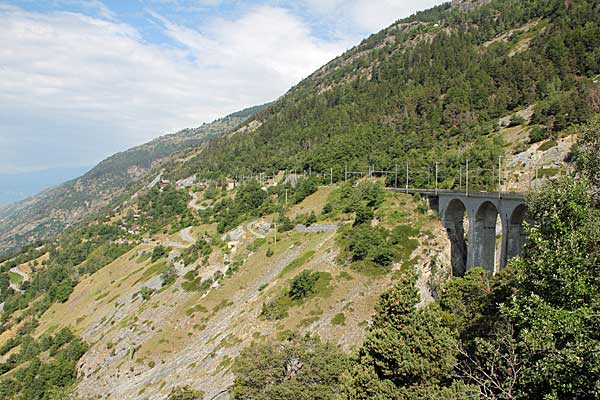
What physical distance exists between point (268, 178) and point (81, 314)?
77.4 m

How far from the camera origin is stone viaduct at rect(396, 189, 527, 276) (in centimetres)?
4078

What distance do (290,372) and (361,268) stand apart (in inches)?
863

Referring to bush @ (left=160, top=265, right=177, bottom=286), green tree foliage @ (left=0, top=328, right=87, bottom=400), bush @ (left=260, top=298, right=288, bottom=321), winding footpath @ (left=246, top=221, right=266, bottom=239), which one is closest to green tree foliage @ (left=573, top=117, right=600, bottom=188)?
bush @ (left=260, top=298, right=288, bottom=321)

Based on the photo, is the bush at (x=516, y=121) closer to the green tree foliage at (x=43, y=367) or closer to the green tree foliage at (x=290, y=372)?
the green tree foliage at (x=290, y=372)

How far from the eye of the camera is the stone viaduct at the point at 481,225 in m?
40.8

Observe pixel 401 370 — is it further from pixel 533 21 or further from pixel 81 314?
pixel 533 21

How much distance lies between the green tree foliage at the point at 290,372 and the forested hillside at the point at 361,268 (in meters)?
0.12

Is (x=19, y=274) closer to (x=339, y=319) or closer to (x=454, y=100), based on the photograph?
(x=339, y=319)

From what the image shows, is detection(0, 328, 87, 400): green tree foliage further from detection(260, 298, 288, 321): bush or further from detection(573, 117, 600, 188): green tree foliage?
detection(573, 117, 600, 188): green tree foliage

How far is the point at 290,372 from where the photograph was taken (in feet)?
83.3

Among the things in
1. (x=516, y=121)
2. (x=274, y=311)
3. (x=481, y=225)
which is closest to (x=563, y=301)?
(x=274, y=311)

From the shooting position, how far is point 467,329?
26.4m

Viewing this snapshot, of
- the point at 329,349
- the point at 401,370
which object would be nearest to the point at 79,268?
the point at 329,349

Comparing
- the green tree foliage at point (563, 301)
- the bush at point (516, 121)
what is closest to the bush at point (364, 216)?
the green tree foliage at point (563, 301)
